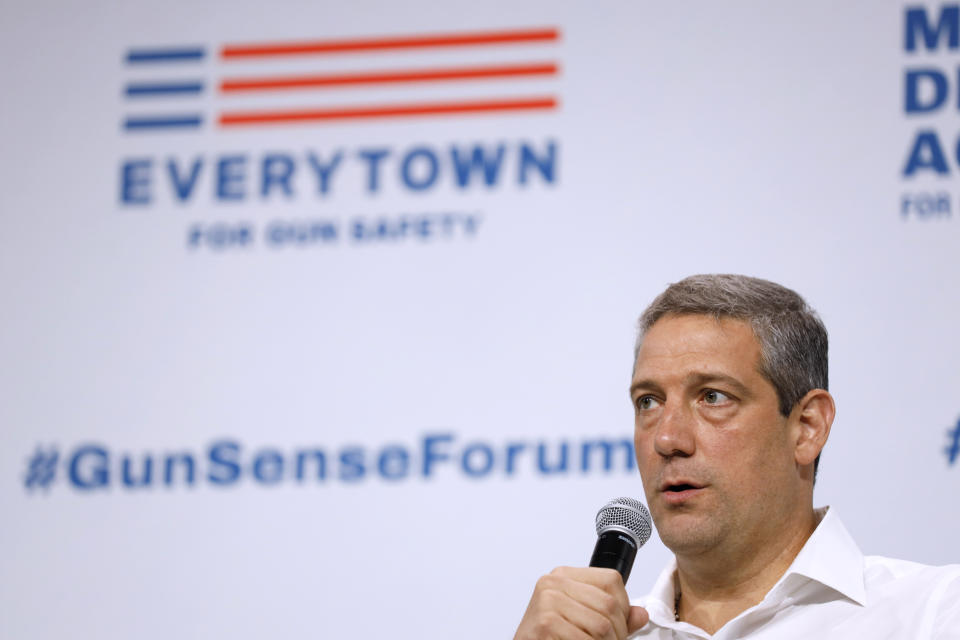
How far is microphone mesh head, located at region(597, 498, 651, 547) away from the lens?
2037 mm

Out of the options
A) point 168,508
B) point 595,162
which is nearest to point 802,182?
point 595,162

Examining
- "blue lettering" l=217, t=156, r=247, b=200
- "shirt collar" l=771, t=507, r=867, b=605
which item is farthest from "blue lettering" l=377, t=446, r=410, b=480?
"shirt collar" l=771, t=507, r=867, b=605

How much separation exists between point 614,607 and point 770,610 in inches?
16.7

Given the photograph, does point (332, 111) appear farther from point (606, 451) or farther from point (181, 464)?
point (606, 451)

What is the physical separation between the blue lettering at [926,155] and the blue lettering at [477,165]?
1.08 meters

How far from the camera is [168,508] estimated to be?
327 cm

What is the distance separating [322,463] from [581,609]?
149cm

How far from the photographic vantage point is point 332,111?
3.49m

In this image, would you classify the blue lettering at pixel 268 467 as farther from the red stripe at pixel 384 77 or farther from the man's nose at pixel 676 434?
the man's nose at pixel 676 434

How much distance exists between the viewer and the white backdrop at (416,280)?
300 cm

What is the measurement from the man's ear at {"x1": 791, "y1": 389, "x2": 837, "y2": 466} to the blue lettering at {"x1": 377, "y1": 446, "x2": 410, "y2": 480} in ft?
4.02

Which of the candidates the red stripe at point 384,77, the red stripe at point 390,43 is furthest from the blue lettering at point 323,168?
the red stripe at point 390,43

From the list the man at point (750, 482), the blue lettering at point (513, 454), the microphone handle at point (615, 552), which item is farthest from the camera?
the blue lettering at point (513, 454)

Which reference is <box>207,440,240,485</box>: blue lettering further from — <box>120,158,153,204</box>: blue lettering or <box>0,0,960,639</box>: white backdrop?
<box>120,158,153,204</box>: blue lettering
